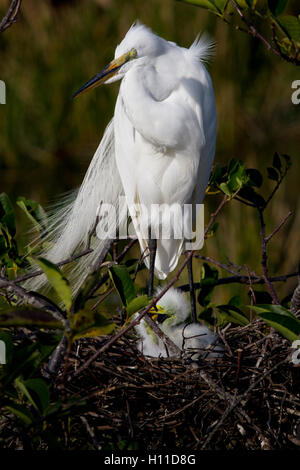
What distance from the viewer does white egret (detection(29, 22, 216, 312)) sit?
171cm

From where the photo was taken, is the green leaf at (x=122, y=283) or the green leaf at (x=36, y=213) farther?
the green leaf at (x=36, y=213)

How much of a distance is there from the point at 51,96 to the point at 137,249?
1683 mm

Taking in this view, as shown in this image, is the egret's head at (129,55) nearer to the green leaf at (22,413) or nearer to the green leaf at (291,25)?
the green leaf at (291,25)

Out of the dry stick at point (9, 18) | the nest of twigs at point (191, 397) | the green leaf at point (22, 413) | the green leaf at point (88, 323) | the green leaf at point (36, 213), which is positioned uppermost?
the dry stick at point (9, 18)

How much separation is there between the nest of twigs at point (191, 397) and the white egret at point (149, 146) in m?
0.61

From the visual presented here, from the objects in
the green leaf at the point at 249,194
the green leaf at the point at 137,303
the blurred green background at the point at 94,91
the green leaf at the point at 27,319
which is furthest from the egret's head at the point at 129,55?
the blurred green background at the point at 94,91

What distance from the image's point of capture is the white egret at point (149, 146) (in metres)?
1.71

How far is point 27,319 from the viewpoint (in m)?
0.91

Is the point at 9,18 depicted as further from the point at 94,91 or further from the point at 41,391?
the point at 94,91

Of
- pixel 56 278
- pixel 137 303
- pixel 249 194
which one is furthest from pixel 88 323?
pixel 249 194

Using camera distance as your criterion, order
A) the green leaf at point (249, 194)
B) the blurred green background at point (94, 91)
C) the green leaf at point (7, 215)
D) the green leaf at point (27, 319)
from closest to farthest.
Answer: the green leaf at point (27, 319), the green leaf at point (7, 215), the green leaf at point (249, 194), the blurred green background at point (94, 91)

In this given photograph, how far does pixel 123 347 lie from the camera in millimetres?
1401

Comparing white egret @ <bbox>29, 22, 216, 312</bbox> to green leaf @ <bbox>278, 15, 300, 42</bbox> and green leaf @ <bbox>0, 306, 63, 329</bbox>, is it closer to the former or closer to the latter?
green leaf @ <bbox>278, 15, 300, 42</bbox>
